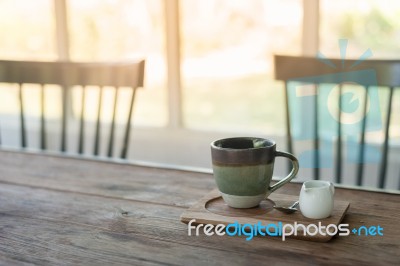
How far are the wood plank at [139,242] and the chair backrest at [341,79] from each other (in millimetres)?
541

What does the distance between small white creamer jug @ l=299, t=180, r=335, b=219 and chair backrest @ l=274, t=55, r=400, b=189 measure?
0.57 metres

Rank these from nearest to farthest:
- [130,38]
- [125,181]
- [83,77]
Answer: [125,181]
[83,77]
[130,38]

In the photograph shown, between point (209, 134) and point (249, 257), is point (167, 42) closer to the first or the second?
point (209, 134)

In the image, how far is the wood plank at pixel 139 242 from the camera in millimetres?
918

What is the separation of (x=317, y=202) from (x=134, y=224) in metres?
0.34

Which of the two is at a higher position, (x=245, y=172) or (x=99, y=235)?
(x=245, y=172)

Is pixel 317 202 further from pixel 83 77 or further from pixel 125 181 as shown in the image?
pixel 83 77

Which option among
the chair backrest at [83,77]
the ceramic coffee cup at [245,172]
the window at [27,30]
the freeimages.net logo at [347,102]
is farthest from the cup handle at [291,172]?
the window at [27,30]

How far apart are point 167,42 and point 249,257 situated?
188 cm

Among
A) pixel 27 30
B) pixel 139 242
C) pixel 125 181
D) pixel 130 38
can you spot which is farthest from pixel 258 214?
pixel 27 30

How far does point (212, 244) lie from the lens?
973 millimetres

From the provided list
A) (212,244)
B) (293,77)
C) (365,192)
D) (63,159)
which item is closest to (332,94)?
(293,77)

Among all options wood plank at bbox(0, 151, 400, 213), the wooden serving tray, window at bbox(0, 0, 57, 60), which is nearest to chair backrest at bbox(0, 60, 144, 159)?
wood plank at bbox(0, 151, 400, 213)

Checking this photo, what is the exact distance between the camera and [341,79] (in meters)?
1.66
